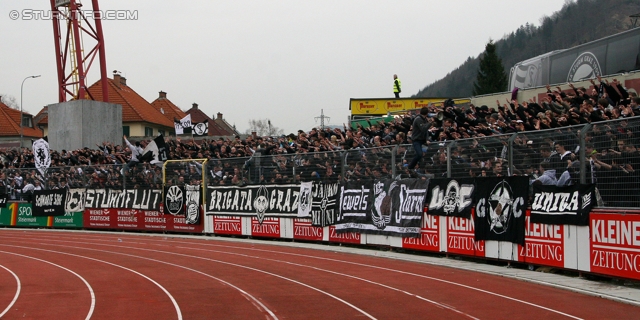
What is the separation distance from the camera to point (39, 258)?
782 inches

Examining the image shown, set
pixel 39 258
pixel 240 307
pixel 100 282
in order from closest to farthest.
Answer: pixel 240 307, pixel 100 282, pixel 39 258

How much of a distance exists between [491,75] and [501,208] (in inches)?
2338

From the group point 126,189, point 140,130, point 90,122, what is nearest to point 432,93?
point 140,130

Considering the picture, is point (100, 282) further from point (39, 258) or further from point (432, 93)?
point (432, 93)

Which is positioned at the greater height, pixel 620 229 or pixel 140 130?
pixel 140 130

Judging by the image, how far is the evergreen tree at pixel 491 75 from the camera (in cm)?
7177

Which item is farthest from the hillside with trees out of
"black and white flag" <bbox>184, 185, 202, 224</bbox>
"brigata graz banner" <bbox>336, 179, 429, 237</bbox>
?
"brigata graz banner" <bbox>336, 179, 429, 237</bbox>

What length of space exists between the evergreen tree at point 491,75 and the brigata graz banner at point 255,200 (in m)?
50.3

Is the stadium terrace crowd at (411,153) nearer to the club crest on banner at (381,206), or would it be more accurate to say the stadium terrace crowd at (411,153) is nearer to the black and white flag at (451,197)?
the black and white flag at (451,197)

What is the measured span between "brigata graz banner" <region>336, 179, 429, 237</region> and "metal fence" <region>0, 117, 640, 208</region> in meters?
0.31

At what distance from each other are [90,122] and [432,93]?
64.2 metres

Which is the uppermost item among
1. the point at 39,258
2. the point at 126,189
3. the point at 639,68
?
the point at 639,68

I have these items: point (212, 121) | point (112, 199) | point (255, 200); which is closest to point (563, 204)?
point (255, 200)

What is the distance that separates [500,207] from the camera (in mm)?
15258
